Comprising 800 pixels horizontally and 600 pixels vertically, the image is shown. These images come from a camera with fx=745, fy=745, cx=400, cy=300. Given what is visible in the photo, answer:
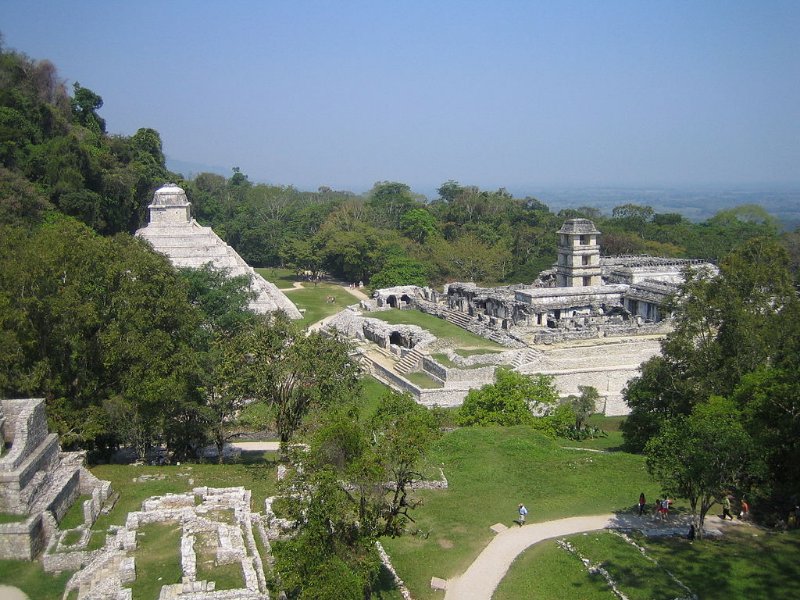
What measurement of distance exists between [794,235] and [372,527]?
213ft

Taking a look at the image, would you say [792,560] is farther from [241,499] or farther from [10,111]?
[10,111]

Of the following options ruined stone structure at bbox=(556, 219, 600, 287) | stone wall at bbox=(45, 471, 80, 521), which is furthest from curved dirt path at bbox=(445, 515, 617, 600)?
ruined stone structure at bbox=(556, 219, 600, 287)

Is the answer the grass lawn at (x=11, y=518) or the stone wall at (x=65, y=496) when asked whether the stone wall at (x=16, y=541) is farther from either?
the stone wall at (x=65, y=496)

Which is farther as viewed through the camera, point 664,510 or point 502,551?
point 664,510

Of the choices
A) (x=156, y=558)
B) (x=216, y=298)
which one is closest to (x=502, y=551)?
(x=156, y=558)

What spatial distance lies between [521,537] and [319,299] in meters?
39.7

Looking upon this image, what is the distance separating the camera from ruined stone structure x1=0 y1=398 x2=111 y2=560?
1460 centimetres

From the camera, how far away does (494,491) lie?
19.6 m

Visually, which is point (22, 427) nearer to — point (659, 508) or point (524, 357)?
point (659, 508)

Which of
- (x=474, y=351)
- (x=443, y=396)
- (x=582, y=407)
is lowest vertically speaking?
(x=443, y=396)

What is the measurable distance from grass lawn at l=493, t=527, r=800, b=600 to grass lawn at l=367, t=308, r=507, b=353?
21.3 meters

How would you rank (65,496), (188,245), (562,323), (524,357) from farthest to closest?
(188,245) < (562,323) < (524,357) < (65,496)

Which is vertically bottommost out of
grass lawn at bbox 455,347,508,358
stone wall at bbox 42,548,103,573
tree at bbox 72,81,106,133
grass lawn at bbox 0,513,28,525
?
grass lawn at bbox 455,347,508,358

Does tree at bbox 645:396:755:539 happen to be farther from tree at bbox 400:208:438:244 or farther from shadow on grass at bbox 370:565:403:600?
tree at bbox 400:208:438:244
